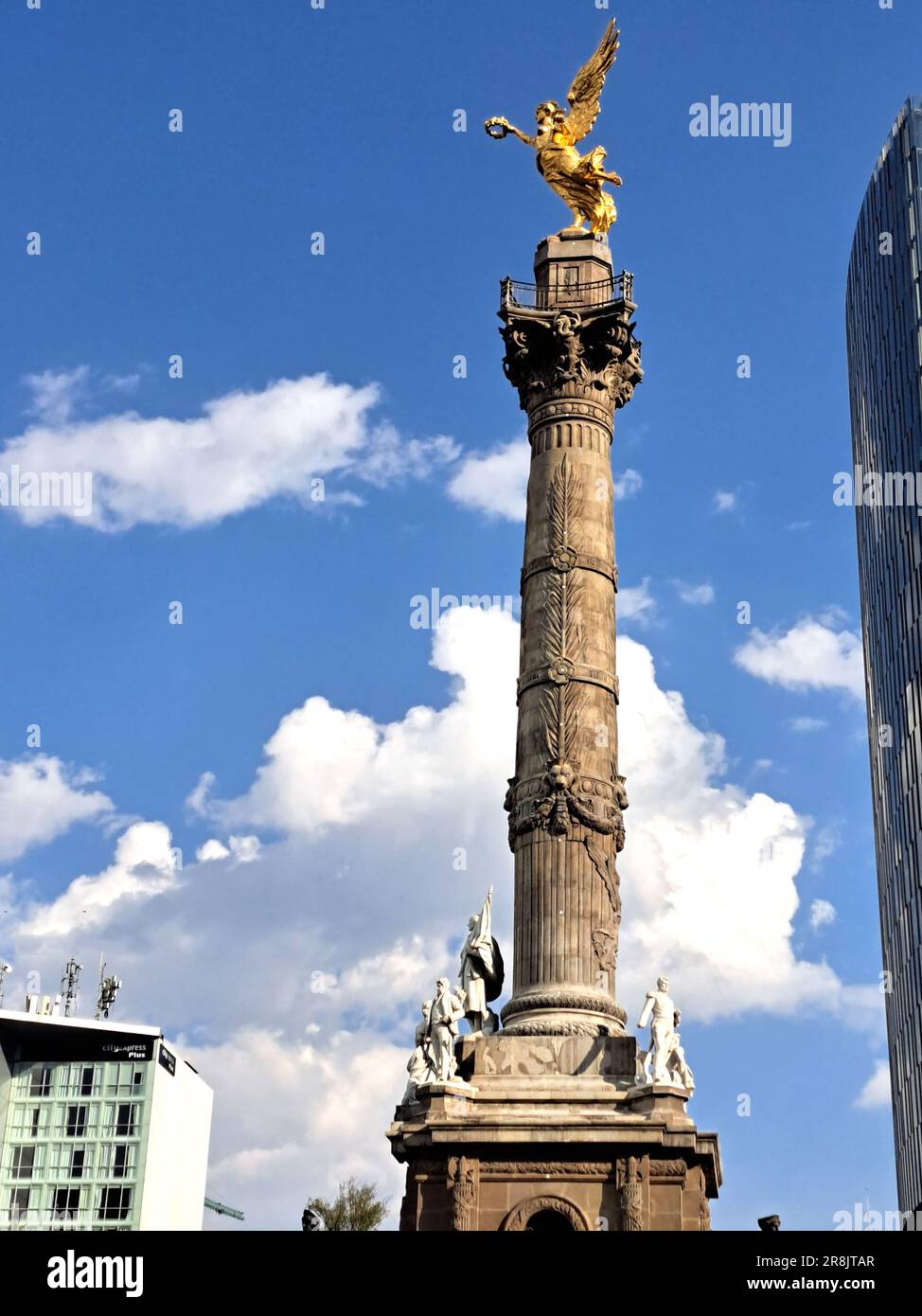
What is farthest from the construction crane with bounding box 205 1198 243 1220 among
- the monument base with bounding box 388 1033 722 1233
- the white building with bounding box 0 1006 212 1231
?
the monument base with bounding box 388 1033 722 1233

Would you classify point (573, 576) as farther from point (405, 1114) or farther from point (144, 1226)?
point (144, 1226)

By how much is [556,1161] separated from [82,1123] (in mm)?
62910

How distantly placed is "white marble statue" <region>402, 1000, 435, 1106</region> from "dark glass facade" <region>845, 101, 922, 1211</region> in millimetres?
37265

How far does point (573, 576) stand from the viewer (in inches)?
1371

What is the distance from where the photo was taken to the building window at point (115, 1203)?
8281 centimetres

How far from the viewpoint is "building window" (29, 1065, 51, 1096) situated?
86.5 metres

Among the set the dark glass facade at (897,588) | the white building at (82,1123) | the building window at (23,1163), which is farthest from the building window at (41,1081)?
the dark glass facade at (897,588)

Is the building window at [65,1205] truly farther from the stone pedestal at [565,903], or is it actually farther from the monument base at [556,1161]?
the monument base at [556,1161]

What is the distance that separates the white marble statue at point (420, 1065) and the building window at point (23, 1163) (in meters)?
60.6

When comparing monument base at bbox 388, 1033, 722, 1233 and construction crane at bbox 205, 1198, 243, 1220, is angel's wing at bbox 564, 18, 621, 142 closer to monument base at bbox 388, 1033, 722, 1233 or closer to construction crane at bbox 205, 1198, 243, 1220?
monument base at bbox 388, 1033, 722, 1233

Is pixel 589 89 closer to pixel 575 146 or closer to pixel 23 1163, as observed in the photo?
pixel 575 146

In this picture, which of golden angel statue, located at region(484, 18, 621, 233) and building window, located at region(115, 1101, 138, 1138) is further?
building window, located at region(115, 1101, 138, 1138)
